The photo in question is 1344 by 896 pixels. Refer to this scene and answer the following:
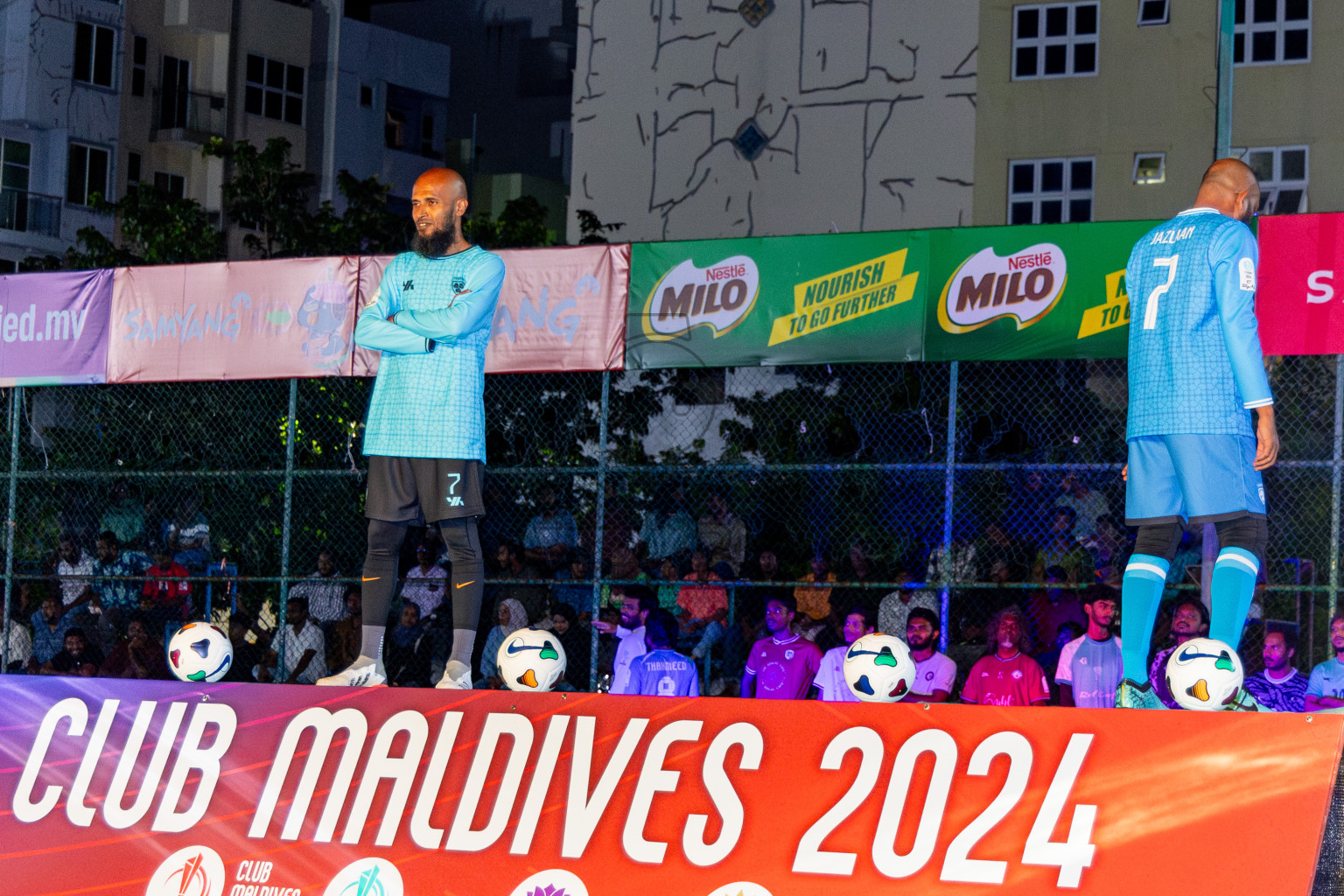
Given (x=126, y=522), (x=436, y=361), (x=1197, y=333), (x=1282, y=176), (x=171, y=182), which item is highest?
(x=171, y=182)

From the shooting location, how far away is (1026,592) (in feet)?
34.0

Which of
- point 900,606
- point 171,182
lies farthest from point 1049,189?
point 171,182

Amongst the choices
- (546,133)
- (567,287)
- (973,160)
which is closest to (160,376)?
(567,287)

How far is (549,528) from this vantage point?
11.1 m

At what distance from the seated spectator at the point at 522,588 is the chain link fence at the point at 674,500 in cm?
2

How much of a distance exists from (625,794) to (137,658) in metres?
6.97

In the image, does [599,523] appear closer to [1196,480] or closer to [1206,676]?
[1196,480]

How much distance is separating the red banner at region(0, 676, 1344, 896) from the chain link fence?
368 cm

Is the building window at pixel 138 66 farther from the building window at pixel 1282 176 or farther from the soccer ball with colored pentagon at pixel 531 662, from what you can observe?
the soccer ball with colored pentagon at pixel 531 662

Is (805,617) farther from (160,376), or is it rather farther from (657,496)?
(160,376)

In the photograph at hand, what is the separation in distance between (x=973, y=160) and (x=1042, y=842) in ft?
59.2

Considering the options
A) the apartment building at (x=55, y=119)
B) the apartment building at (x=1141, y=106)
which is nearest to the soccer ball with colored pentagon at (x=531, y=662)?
the apartment building at (x=1141, y=106)

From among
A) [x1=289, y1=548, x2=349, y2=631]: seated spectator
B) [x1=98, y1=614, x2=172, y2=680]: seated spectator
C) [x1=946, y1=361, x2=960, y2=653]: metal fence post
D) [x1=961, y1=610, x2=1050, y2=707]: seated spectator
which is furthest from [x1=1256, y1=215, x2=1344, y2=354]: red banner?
[x1=98, y1=614, x2=172, y2=680]: seated spectator

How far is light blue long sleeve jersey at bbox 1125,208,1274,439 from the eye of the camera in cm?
542
